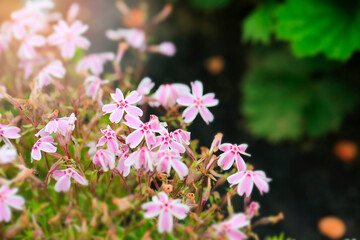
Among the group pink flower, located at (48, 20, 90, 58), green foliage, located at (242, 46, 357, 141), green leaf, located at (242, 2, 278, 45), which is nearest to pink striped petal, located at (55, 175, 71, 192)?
pink flower, located at (48, 20, 90, 58)

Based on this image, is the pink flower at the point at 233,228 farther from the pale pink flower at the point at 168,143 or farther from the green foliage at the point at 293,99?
the green foliage at the point at 293,99

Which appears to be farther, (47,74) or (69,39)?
(69,39)

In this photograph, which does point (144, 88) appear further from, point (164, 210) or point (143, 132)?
point (164, 210)

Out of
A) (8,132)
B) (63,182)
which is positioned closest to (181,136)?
(63,182)

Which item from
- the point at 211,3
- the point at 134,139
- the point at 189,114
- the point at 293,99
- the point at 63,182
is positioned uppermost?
the point at 211,3

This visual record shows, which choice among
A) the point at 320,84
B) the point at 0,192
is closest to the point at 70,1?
the point at 320,84

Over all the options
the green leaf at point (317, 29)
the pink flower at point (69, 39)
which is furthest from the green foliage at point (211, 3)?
the pink flower at point (69, 39)

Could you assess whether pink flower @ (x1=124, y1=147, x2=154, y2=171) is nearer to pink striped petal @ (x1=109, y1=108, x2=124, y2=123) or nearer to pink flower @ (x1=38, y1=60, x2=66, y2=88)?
pink striped petal @ (x1=109, y1=108, x2=124, y2=123)
